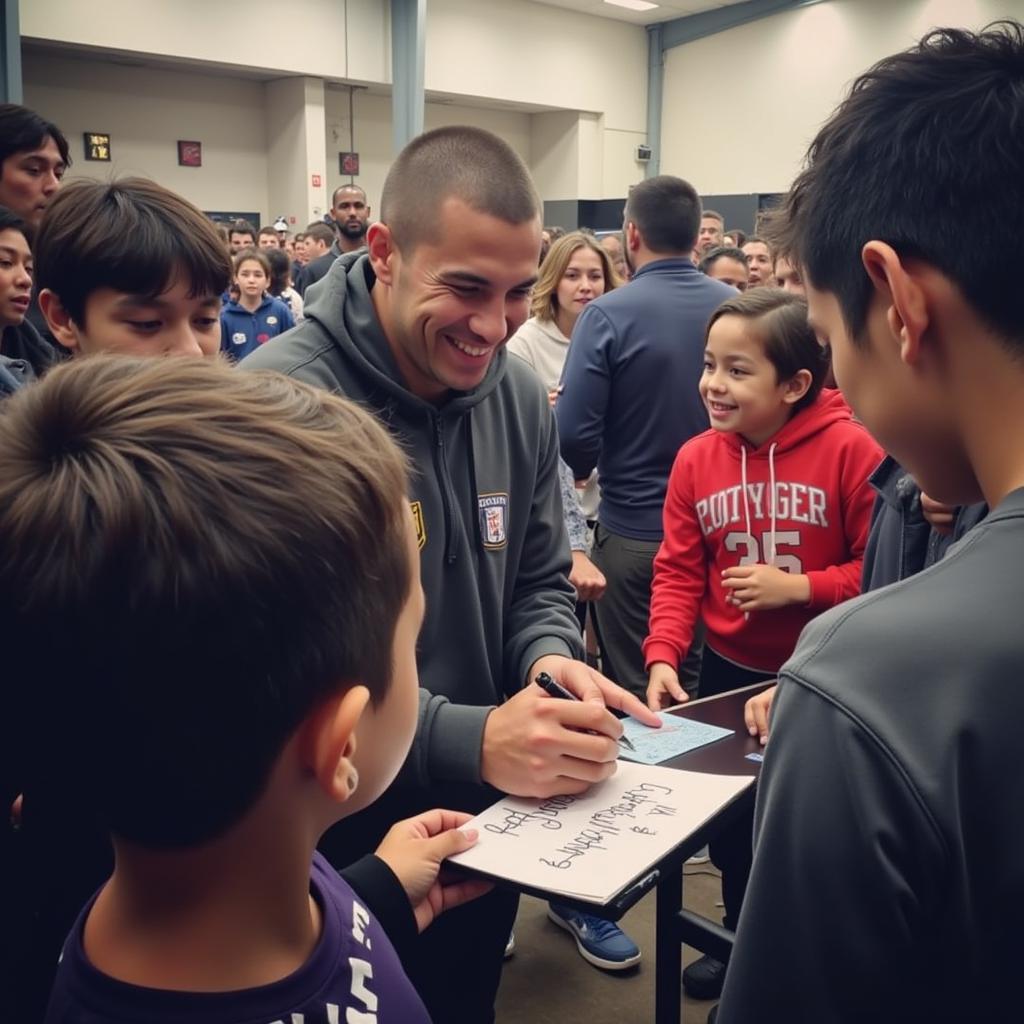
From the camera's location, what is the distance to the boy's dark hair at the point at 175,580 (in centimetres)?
60

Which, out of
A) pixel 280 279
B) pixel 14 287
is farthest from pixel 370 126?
pixel 14 287

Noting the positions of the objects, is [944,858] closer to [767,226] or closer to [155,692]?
[155,692]

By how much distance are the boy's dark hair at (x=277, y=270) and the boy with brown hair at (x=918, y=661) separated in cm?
623

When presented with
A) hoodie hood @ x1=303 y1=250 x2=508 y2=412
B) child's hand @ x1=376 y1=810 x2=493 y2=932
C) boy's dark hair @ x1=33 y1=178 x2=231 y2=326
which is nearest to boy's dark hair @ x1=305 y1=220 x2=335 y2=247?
boy's dark hair @ x1=33 y1=178 x2=231 y2=326

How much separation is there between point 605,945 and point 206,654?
6.44 feet

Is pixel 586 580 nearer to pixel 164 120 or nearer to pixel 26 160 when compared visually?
pixel 26 160

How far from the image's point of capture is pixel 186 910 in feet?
2.29

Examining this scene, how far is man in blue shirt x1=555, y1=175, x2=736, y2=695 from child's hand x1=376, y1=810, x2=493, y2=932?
1.84 metres

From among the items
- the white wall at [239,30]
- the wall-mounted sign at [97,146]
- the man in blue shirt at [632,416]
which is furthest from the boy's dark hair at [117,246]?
the wall-mounted sign at [97,146]

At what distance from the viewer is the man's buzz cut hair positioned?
4.80 ft

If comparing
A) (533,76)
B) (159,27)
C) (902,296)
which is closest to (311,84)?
(159,27)

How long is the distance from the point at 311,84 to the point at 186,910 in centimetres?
1186

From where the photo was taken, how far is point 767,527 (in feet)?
6.96

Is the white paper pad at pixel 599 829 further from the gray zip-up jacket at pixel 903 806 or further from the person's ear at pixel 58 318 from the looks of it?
the person's ear at pixel 58 318
